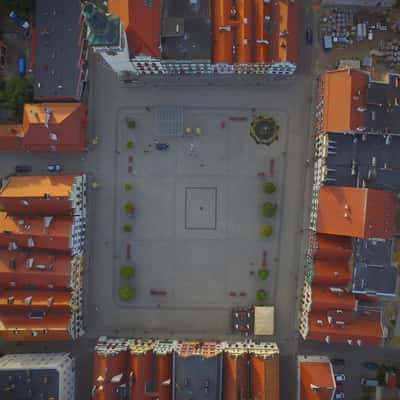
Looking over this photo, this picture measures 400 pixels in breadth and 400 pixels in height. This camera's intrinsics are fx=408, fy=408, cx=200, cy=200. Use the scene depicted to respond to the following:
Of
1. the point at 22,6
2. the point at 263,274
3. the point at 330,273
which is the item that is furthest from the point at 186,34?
the point at 330,273

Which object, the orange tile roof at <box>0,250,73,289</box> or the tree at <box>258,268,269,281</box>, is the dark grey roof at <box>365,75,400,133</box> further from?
the orange tile roof at <box>0,250,73,289</box>

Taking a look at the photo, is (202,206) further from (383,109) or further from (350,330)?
(383,109)

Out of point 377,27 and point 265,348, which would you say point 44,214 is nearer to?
point 265,348

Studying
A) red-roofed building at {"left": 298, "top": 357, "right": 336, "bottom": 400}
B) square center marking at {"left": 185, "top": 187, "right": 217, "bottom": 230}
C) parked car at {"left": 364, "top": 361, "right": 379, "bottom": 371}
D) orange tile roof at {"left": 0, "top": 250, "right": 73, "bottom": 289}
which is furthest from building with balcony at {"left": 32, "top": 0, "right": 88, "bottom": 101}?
parked car at {"left": 364, "top": 361, "right": 379, "bottom": 371}

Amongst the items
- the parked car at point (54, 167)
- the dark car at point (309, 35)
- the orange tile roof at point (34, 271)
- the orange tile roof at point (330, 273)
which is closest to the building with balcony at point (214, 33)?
the dark car at point (309, 35)

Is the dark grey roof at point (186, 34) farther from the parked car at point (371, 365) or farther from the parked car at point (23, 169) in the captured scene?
the parked car at point (371, 365)

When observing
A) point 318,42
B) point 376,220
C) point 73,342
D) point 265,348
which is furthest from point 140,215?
point 318,42
